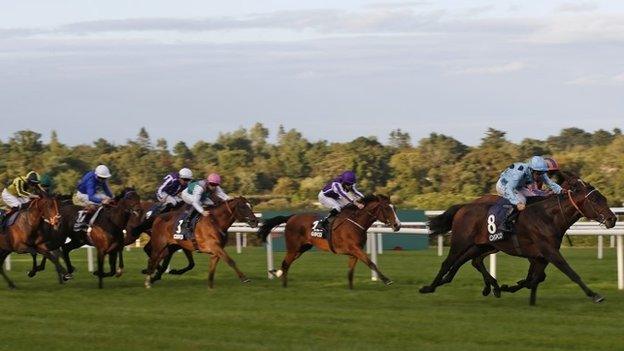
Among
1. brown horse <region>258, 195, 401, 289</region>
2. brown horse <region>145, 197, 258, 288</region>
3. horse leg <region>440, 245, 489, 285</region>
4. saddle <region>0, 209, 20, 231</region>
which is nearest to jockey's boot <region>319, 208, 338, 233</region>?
brown horse <region>258, 195, 401, 289</region>

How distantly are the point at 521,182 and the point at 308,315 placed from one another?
2.82 meters

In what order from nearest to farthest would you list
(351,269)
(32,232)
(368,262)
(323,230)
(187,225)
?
(368,262) < (351,269) < (323,230) < (187,225) < (32,232)

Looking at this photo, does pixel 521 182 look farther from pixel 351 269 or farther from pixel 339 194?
pixel 339 194

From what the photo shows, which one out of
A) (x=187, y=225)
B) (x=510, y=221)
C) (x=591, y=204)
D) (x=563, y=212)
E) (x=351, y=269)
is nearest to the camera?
(x=591, y=204)

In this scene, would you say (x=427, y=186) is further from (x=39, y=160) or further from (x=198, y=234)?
(x=198, y=234)

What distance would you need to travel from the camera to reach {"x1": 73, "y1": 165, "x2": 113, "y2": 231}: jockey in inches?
677

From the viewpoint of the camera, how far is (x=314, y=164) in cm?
5806

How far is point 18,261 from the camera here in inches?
937

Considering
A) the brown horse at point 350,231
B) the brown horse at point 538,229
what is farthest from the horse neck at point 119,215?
the brown horse at point 538,229

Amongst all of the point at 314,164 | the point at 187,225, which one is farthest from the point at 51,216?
the point at 314,164

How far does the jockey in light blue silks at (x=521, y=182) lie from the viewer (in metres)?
13.0

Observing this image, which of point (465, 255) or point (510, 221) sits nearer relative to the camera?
point (510, 221)

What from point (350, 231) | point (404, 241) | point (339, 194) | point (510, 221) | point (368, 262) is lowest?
point (368, 262)

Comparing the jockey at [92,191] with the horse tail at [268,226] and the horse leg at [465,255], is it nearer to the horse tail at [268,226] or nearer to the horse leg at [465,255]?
the horse tail at [268,226]
